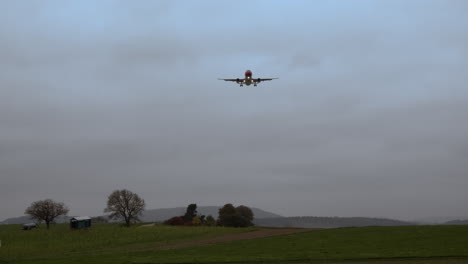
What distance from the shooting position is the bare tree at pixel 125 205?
4894 inches

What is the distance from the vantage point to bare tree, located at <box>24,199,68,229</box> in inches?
5246

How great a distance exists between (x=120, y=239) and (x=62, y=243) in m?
10.7

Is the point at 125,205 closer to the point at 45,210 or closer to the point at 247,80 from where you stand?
the point at 45,210

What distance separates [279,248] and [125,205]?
7429 cm

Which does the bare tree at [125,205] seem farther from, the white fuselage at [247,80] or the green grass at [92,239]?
the white fuselage at [247,80]

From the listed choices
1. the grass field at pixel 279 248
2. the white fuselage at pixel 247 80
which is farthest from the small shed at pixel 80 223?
the white fuselage at pixel 247 80

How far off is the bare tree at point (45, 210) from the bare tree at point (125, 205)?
65.3 feet

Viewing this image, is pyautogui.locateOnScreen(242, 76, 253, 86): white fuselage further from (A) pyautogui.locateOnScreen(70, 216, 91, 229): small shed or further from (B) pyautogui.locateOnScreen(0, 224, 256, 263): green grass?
(A) pyautogui.locateOnScreen(70, 216, 91, 229): small shed

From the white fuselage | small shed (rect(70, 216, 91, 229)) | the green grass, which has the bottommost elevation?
the green grass

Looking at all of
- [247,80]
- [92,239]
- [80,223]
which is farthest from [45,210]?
[247,80]

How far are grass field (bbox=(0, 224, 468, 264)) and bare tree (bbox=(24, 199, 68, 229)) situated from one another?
3617 cm

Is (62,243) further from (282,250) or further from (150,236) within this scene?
(282,250)

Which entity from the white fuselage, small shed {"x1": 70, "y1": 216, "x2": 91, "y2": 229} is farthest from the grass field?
the white fuselage

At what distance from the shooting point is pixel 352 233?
71.8 m
